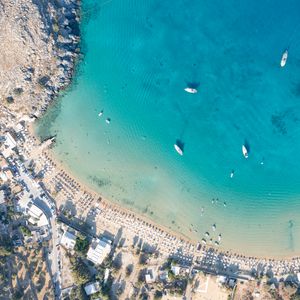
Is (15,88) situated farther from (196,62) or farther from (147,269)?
(147,269)

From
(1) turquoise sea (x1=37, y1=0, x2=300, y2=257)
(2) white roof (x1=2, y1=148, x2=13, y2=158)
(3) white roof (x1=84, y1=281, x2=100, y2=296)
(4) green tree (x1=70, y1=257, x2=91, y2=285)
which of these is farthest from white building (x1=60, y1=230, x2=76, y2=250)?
(2) white roof (x1=2, y1=148, x2=13, y2=158)

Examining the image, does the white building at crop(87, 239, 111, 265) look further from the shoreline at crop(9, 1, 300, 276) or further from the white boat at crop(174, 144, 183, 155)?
the white boat at crop(174, 144, 183, 155)

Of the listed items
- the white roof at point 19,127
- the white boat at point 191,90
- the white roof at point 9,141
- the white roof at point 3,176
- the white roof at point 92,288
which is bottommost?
the white roof at point 92,288

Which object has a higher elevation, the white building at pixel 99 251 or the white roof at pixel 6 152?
the white roof at pixel 6 152

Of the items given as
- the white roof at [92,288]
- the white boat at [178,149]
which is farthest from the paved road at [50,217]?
the white boat at [178,149]

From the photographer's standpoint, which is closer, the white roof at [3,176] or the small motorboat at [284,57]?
the white roof at [3,176]

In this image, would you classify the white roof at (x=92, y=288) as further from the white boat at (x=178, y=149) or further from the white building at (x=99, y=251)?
the white boat at (x=178, y=149)

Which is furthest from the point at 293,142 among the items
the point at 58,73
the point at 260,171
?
the point at 58,73
